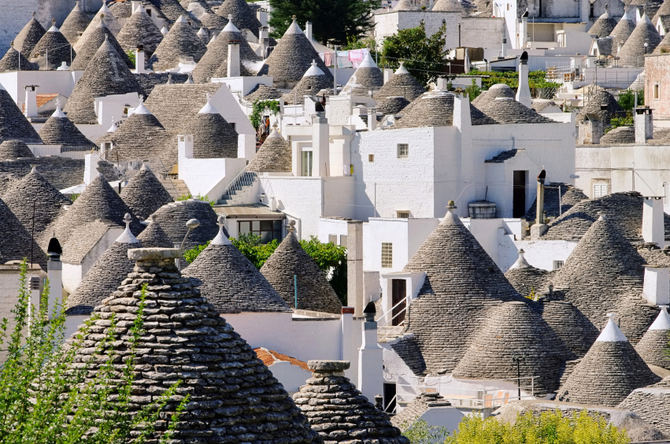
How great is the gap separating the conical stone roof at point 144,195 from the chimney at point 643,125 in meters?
16.5

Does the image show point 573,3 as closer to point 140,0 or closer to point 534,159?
point 140,0

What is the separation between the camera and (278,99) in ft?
210

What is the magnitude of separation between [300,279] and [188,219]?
574cm

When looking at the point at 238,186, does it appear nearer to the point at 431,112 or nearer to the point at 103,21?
the point at 431,112

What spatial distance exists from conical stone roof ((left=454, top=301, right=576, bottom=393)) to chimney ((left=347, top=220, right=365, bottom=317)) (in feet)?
20.5

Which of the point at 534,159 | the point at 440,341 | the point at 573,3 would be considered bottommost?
the point at 440,341

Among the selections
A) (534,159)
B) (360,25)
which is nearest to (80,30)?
(360,25)

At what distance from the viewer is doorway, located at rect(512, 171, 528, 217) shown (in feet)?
164

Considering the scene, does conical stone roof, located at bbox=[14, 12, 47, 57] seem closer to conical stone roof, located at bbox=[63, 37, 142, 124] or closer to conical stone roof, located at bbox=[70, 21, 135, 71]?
conical stone roof, located at bbox=[70, 21, 135, 71]

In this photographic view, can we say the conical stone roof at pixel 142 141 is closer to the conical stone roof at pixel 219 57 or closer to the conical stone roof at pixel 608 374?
the conical stone roof at pixel 219 57

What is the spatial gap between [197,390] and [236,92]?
53.9 metres

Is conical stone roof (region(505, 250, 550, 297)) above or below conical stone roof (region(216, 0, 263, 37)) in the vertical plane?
below

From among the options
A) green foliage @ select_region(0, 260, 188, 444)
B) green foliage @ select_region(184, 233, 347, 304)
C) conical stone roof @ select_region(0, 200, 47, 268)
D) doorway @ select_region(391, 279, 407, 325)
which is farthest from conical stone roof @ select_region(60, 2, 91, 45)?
green foliage @ select_region(0, 260, 188, 444)

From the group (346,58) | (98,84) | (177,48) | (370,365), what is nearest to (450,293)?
(370,365)
